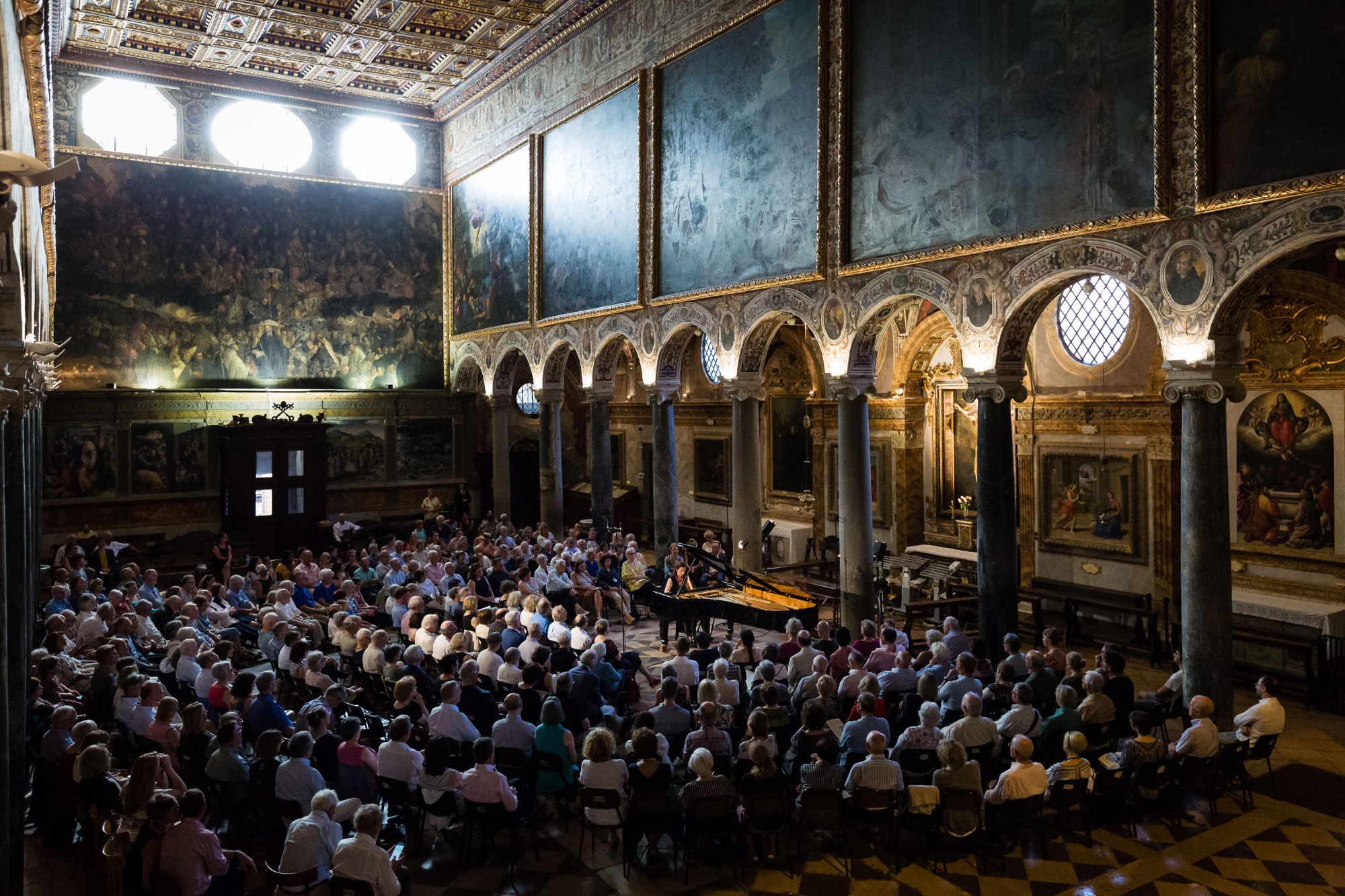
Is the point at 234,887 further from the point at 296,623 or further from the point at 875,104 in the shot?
the point at 875,104

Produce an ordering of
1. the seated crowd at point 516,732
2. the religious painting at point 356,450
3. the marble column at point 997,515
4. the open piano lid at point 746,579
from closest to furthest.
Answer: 1. the seated crowd at point 516,732
2. the marble column at point 997,515
3. the open piano lid at point 746,579
4. the religious painting at point 356,450

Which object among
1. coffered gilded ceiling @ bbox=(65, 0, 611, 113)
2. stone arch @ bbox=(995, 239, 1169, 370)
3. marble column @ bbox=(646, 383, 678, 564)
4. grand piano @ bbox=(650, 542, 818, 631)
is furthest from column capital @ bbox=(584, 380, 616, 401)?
stone arch @ bbox=(995, 239, 1169, 370)

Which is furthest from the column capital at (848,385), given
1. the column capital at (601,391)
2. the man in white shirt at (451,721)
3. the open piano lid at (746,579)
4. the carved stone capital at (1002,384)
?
the man in white shirt at (451,721)

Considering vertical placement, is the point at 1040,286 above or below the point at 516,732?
above

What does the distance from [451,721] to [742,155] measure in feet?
41.3

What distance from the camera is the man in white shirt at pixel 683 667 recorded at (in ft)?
34.8

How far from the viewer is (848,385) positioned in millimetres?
16000

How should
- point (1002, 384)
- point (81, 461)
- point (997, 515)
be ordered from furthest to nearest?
point (81, 461), point (997, 515), point (1002, 384)

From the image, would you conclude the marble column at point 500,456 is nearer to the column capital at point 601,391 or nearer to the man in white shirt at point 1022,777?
the column capital at point 601,391

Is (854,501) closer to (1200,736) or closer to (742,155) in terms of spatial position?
(742,155)

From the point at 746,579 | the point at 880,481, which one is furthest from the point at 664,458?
the point at 880,481

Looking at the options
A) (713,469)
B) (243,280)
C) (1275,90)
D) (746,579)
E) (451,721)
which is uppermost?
(243,280)

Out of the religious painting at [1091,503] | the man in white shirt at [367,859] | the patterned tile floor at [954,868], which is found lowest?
the patterned tile floor at [954,868]

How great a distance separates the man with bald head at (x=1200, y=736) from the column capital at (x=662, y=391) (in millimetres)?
13448
